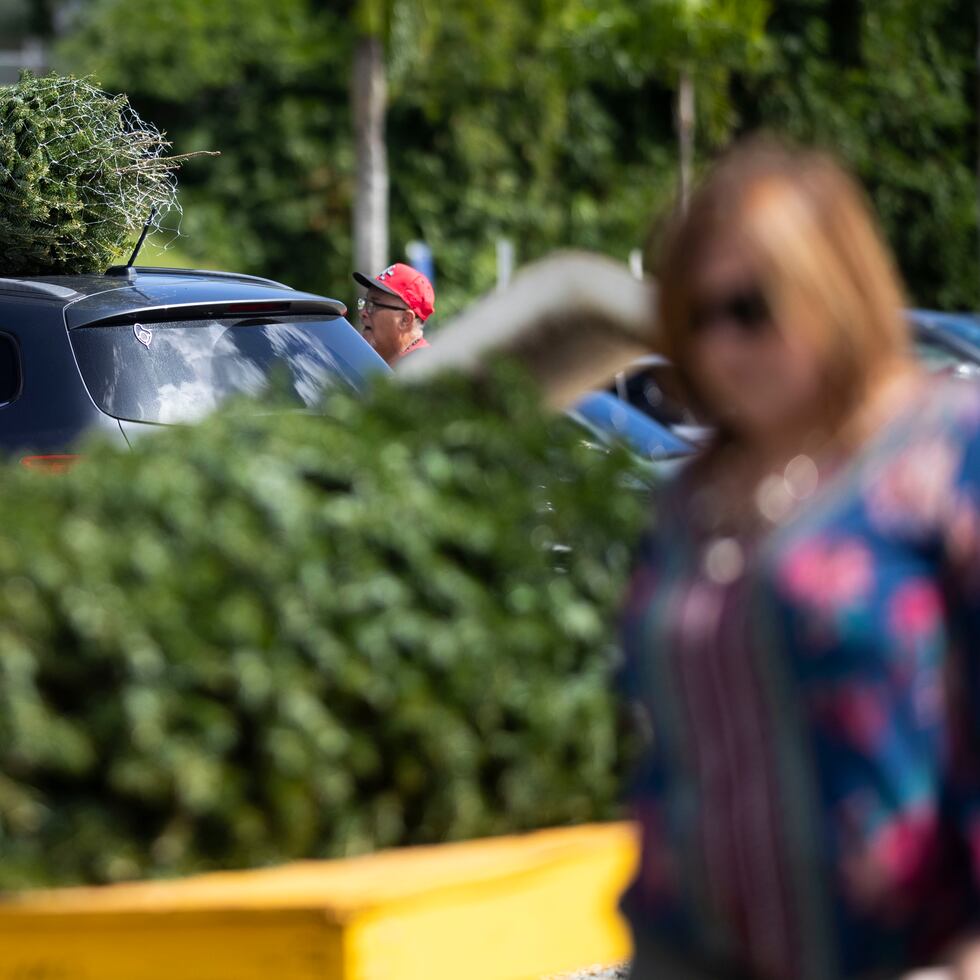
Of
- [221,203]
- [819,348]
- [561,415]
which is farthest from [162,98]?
[819,348]

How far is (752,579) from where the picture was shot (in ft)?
5.80

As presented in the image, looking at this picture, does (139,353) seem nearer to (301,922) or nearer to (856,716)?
(301,922)

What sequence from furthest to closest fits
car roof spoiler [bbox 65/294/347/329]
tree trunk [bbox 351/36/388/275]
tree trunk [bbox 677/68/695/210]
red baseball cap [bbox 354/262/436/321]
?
tree trunk [bbox 677/68/695/210]
tree trunk [bbox 351/36/388/275]
red baseball cap [bbox 354/262/436/321]
car roof spoiler [bbox 65/294/347/329]

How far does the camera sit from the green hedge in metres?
2.70

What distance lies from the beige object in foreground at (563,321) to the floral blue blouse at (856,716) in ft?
5.28

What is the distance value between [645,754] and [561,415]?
1340mm

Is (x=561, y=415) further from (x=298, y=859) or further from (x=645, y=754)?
(x=645, y=754)

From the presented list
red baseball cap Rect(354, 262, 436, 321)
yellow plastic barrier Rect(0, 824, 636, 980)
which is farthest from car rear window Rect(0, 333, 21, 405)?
yellow plastic barrier Rect(0, 824, 636, 980)

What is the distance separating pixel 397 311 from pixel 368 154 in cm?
1024

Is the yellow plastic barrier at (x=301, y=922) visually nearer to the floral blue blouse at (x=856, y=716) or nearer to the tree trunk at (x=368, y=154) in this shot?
the floral blue blouse at (x=856, y=716)

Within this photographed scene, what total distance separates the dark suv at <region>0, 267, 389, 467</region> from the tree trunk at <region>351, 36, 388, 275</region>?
10.9 m

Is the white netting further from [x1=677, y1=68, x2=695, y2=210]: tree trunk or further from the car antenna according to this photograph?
[x1=677, y1=68, x2=695, y2=210]: tree trunk

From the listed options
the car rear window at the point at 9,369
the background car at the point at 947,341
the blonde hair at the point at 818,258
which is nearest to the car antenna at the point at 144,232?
the car rear window at the point at 9,369

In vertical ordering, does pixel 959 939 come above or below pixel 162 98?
above
